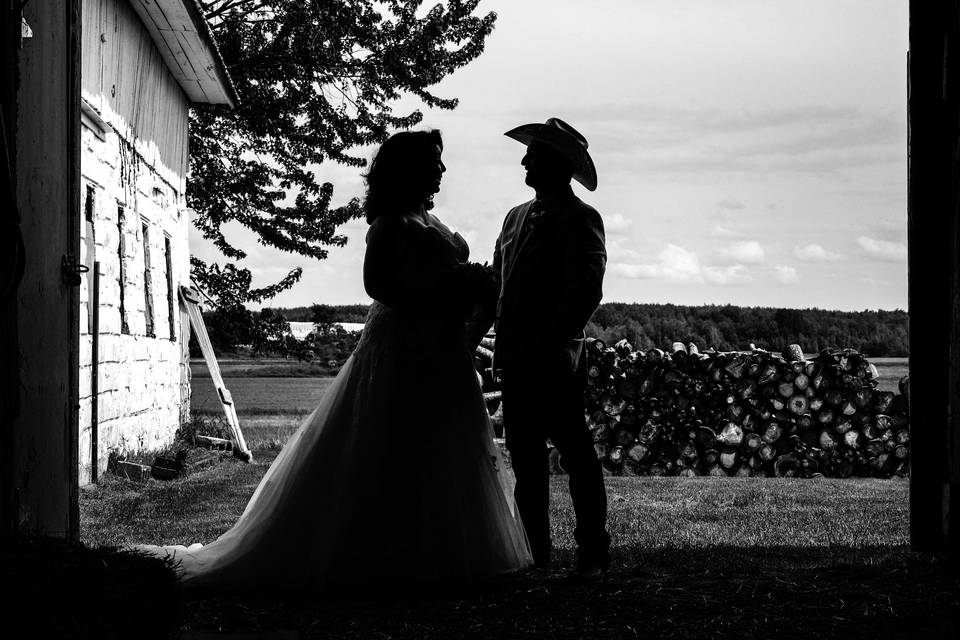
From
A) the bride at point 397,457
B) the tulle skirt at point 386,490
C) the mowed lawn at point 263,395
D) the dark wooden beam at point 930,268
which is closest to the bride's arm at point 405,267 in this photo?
the bride at point 397,457

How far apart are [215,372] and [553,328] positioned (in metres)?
9.05

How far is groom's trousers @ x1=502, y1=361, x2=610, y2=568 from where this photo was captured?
4.54 meters

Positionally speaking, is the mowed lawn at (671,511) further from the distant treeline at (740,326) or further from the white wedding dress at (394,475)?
the distant treeline at (740,326)

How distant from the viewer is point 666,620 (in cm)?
383

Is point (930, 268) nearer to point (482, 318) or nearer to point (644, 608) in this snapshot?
point (482, 318)

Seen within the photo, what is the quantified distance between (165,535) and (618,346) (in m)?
7.03

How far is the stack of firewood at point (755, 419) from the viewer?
1162 centimetres

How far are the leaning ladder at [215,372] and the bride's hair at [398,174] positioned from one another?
7.86 meters

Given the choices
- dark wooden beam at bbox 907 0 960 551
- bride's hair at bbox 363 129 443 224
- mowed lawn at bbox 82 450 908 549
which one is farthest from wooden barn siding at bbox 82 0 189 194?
dark wooden beam at bbox 907 0 960 551

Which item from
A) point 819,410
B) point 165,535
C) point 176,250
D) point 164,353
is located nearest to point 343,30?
point 176,250

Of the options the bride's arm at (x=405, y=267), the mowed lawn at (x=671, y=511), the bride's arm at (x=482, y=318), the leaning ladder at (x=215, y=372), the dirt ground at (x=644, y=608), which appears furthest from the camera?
the leaning ladder at (x=215, y=372)

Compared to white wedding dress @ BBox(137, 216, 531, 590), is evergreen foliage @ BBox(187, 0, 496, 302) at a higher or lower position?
higher

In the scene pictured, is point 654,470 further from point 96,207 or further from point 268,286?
point 268,286

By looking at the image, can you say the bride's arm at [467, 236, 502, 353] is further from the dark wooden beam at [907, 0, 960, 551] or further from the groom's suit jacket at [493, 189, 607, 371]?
the dark wooden beam at [907, 0, 960, 551]
